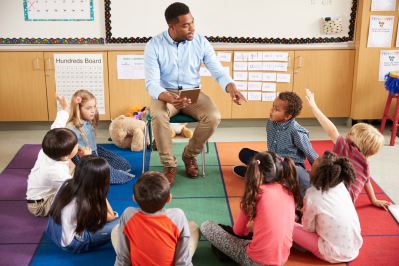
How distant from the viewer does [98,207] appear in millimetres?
2459

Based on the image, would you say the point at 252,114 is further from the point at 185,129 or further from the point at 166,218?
the point at 166,218

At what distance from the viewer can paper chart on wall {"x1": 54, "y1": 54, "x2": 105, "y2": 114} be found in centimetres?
458

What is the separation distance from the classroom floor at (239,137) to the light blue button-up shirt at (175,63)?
3.07ft

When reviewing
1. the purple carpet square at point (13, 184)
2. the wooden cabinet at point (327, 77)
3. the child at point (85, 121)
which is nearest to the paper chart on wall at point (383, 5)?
the wooden cabinet at point (327, 77)

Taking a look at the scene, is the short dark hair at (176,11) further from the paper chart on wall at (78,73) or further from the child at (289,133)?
the paper chart on wall at (78,73)

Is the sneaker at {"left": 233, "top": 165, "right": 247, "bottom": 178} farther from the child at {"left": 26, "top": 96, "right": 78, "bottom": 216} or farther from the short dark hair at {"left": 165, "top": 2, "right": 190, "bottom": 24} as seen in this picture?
the child at {"left": 26, "top": 96, "right": 78, "bottom": 216}

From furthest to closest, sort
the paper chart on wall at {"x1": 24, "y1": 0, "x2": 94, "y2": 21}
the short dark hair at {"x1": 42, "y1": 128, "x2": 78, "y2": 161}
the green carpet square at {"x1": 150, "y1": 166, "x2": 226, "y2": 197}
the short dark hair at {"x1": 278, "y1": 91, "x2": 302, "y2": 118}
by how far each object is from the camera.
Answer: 1. the paper chart on wall at {"x1": 24, "y1": 0, "x2": 94, "y2": 21}
2. the green carpet square at {"x1": 150, "y1": 166, "x2": 226, "y2": 197}
3. the short dark hair at {"x1": 278, "y1": 91, "x2": 302, "y2": 118}
4. the short dark hair at {"x1": 42, "y1": 128, "x2": 78, "y2": 161}

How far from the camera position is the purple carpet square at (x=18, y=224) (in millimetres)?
2732

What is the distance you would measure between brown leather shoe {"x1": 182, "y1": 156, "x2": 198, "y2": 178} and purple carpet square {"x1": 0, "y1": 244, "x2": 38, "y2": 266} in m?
1.30

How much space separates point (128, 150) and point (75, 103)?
1.02m

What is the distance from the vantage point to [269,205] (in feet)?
7.12

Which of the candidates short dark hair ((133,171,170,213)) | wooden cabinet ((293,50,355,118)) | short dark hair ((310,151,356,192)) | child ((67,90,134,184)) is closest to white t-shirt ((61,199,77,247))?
short dark hair ((133,171,170,213))

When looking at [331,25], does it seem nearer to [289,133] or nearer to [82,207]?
[289,133]

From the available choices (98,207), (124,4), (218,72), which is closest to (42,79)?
(124,4)
